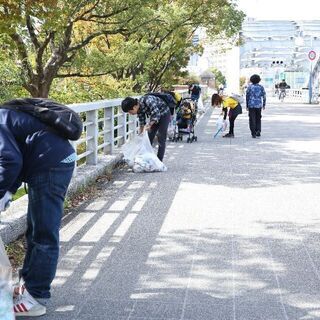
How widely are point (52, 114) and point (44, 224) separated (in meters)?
0.71

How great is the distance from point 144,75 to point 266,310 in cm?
2044

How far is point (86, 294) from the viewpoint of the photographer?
442cm

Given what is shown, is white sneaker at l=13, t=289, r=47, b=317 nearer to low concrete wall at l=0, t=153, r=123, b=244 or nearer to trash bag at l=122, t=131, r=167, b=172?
low concrete wall at l=0, t=153, r=123, b=244

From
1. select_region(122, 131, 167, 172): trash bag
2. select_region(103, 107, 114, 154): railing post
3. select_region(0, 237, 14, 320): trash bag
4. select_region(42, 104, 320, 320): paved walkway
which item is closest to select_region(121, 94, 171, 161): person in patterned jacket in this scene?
select_region(122, 131, 167, 172): trash bag

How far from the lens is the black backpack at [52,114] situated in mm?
3725

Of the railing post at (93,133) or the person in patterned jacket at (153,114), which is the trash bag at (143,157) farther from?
the railing post at (93,133)

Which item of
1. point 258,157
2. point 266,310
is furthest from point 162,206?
point 258,157

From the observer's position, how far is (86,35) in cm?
1730

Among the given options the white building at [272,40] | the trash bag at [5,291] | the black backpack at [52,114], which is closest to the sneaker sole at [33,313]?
the trash bag at [5,291]

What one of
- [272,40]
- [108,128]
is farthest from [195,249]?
[272,40]

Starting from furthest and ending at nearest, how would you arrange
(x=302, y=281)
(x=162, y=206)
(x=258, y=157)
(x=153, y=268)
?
(x=258, y=157) < (x=162, y=206) < (x=153, y=268) < (x=302, y=281)

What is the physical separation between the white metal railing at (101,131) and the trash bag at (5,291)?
383 cm

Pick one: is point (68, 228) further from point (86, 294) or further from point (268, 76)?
point (268, 76)

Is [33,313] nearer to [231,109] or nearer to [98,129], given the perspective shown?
[98,129]
